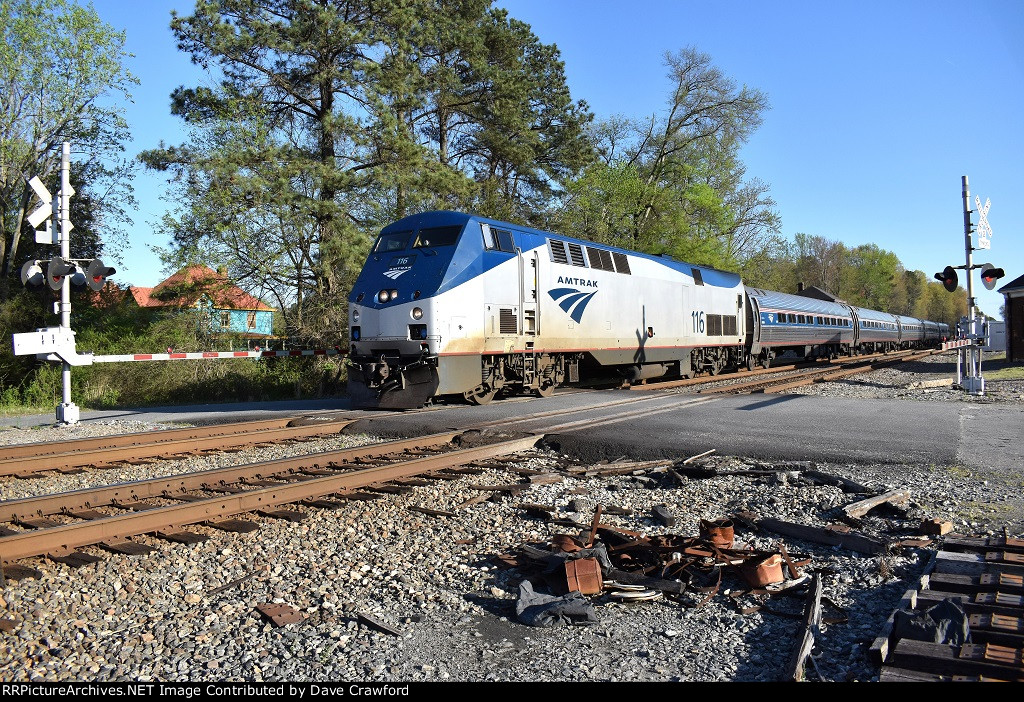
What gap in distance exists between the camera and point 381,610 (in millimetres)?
3900

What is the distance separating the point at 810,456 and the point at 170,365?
56.1 ft

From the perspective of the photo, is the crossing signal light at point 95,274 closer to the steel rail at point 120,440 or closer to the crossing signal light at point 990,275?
the steel rail at point 120,440

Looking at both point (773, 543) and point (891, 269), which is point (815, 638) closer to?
point (773, 543)

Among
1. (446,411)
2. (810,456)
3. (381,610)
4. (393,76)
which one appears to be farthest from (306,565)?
(393,76)

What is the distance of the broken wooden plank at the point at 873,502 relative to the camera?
558 centimetres

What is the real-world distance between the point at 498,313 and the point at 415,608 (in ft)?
30.9

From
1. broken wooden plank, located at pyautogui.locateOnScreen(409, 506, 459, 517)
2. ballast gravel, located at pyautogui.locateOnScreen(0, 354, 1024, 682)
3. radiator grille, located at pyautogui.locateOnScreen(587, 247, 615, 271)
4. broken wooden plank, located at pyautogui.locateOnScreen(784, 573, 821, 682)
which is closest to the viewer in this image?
broken wooden plank, located at pyautogui.locateOnScreen(784, 573, 821, 682)

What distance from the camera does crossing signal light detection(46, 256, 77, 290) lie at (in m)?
11.8

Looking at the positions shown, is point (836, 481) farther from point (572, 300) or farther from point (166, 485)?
point (572, 300)

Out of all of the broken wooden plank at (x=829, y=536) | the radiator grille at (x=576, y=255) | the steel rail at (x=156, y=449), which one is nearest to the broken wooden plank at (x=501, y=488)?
the broken wooden plank at (x=829, y=536)

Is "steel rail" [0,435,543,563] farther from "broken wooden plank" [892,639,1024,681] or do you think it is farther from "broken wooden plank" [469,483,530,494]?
"broken wooden plank" [892,639,1024,681]

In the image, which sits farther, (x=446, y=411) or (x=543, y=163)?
(x=543, y=163)

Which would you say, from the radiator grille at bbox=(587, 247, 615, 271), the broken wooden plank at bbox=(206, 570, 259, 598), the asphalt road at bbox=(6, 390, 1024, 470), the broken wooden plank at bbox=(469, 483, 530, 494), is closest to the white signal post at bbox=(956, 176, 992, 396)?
the asphalt road at bbox=(6, 390, 1024, 470)

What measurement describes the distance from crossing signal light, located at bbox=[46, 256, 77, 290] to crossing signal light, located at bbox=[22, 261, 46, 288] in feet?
0.61
